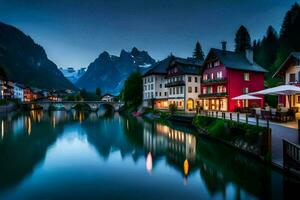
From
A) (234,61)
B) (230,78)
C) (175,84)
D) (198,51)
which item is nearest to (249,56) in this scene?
(234,61)

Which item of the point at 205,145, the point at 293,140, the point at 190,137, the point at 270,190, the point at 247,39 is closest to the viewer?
the point at 270,190

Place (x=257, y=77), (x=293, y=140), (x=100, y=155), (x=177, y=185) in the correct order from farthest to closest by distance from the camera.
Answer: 1. (x=257, y=77)
2. (x=100, y=155)
3. (x=293, y=140)
4. (x=177, y=185)

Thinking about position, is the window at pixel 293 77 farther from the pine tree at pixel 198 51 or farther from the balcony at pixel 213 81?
the pine tree at pixel 198 51

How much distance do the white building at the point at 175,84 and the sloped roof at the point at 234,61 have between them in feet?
32.3

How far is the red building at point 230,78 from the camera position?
44.8 meters

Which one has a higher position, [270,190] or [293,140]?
[293,140]

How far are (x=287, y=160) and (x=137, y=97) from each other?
64834 mm

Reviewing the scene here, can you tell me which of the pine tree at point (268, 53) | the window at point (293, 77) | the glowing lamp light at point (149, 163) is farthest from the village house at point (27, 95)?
the window at point (293, 77)

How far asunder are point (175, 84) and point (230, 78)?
16053mm

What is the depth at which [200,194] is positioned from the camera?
1348cm

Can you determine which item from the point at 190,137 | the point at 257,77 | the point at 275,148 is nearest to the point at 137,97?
the point at 257,77

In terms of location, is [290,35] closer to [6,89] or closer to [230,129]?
[230,129]

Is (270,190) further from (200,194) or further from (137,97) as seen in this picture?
(137,97)

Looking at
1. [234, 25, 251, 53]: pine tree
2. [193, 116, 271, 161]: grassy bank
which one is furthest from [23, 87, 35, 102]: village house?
[193, 116, 271, 161]: grassy bank
